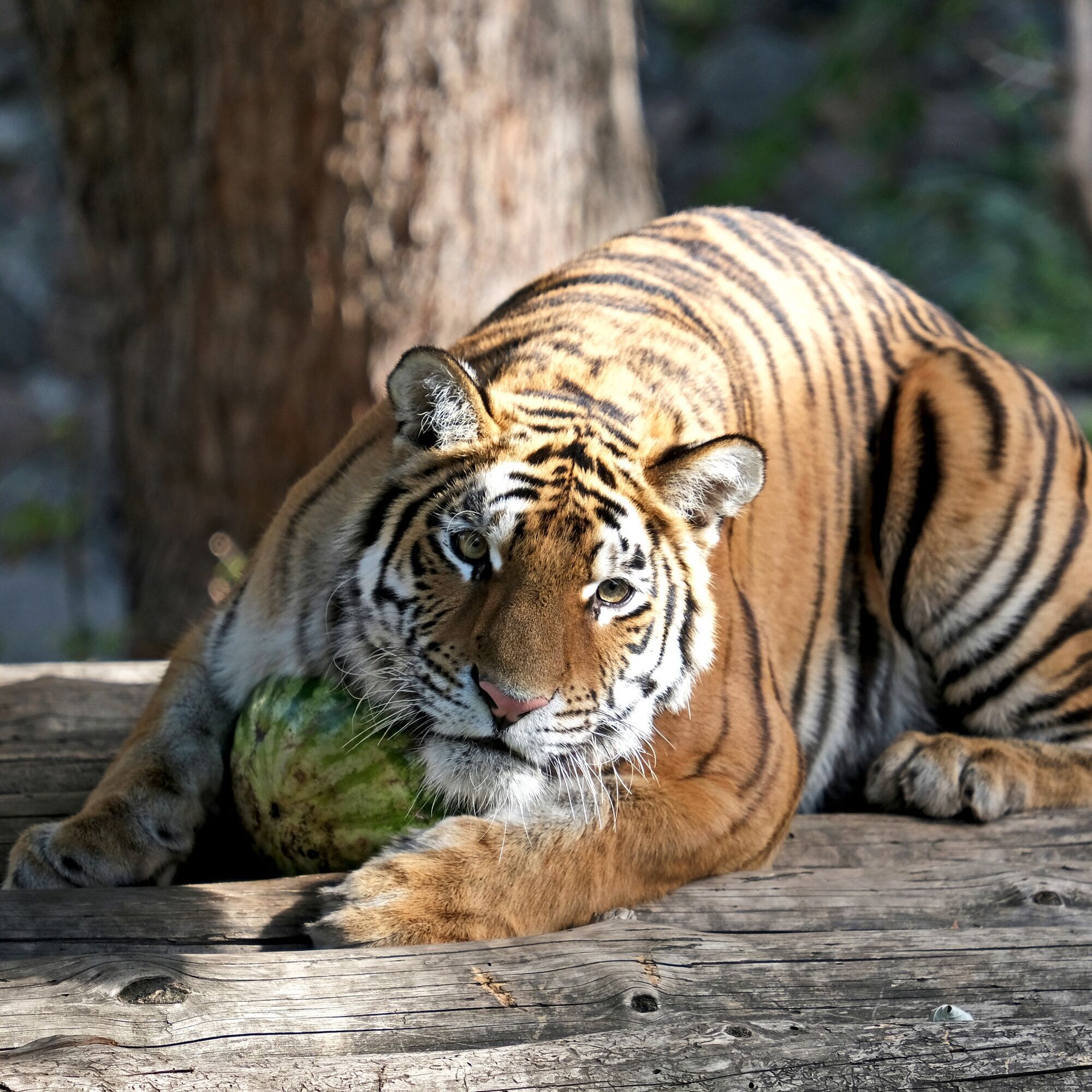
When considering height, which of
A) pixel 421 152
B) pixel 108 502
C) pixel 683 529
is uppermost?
pixel 421 152

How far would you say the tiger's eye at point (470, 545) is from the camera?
2.11 metres

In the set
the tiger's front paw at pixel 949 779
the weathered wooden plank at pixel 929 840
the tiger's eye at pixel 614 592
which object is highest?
the tiger's eye at pixel 614 592

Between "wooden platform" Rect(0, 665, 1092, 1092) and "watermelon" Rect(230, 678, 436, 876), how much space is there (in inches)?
3.9

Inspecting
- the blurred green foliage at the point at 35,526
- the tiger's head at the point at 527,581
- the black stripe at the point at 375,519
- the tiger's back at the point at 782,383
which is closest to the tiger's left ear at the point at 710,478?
the tiger's head at the point at 527,581

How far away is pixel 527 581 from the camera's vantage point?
2035mm

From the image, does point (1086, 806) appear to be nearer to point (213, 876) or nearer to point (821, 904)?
point (821, 904)

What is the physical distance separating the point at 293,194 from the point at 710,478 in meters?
3.08

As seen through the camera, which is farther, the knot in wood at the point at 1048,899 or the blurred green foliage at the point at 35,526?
the blurred green foliage at the point at 35,526

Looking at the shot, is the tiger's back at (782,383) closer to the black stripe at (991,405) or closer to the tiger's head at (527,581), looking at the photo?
the black stripe at (991,405)

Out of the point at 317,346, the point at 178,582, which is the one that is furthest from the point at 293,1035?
the point at 178,582

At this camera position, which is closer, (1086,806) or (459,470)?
(459,470)

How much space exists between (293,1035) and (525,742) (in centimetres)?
56

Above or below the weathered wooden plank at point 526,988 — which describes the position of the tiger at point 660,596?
above

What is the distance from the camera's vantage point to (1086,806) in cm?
277
